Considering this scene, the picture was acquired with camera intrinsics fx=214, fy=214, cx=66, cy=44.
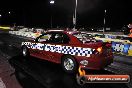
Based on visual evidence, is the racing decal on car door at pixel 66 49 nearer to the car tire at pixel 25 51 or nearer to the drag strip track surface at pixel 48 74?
the drag strip track surface at pixel 48 74

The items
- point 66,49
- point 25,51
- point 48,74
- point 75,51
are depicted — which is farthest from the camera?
point 25,51

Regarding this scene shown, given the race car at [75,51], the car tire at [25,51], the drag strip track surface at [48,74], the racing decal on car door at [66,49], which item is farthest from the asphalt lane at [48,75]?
the car tire at [25,51]

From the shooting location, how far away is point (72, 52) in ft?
25.1

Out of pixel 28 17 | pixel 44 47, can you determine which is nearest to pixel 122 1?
pixel 28 17

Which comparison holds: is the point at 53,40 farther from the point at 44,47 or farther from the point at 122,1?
the point at 122,1

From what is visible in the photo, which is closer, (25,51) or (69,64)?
(69,64)

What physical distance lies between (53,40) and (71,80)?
230 cm

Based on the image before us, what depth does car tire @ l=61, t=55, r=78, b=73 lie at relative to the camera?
24.6 feet

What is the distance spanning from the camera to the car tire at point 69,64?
7488mm

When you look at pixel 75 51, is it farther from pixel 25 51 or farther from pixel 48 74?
pixel 25 51

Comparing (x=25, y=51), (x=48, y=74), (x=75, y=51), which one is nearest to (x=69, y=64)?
(x=75, y=51)

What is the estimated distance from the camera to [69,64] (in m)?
7.71

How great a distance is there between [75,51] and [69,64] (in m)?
0.53

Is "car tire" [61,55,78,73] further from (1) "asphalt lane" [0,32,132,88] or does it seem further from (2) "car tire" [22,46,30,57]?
(2) "car tire" [22,46,30,57]
